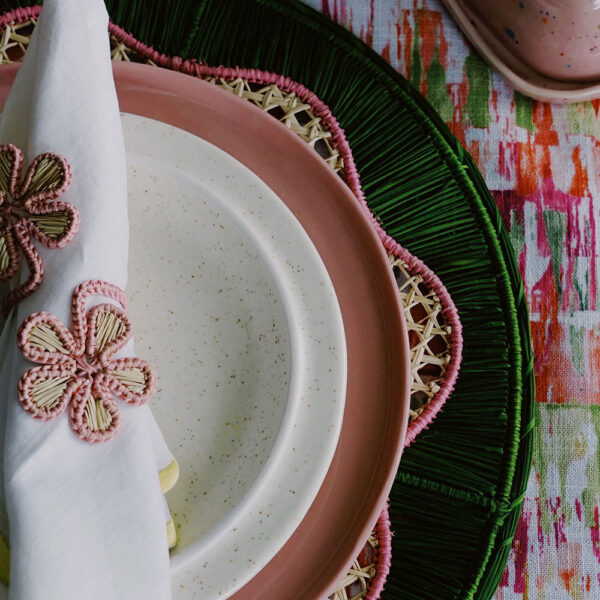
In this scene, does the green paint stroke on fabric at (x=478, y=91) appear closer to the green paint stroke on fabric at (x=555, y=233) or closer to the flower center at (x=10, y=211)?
the green paint stroke on fabric at (x=555, y=233)

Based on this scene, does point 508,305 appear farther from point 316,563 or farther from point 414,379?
point 316,563

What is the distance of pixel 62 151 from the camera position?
41 centimetres

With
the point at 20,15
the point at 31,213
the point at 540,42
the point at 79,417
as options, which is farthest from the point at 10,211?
the point at 540,42

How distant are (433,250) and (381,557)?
0.25 meters

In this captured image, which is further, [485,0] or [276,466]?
[485,0]

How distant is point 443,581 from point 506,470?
4.0 inches

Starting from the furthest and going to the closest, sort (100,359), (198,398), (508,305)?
(508,305) → (198,398) → (100,359)

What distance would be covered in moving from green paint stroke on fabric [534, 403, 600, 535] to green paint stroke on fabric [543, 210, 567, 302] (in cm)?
13

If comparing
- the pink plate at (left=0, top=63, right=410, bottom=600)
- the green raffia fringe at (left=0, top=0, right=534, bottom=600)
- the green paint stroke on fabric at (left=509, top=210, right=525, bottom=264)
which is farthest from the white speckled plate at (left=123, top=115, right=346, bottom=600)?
the green paint stroke on fabric at (left=509, top=210, right=525, bottom=264)

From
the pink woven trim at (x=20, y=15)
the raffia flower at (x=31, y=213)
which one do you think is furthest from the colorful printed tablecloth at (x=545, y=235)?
the raffia flower at (x=31, y=213)

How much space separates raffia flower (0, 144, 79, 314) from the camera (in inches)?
15.4

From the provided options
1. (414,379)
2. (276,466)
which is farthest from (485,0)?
(276,466)

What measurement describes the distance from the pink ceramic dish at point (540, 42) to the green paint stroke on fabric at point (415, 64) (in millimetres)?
43

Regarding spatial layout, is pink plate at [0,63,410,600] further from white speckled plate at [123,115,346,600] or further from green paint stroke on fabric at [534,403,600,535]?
green paint stroke on fabric at [534,403,600,535]
